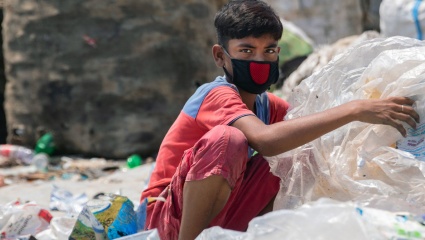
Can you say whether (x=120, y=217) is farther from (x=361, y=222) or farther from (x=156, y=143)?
(x=156, y=143)

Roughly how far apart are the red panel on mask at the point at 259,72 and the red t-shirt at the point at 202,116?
0.30ft

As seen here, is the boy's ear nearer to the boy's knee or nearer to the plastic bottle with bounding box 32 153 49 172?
the boy's knee

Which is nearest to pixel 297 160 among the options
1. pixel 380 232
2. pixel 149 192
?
pixel 149 192

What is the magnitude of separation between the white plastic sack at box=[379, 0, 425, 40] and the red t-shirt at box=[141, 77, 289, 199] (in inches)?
80.2

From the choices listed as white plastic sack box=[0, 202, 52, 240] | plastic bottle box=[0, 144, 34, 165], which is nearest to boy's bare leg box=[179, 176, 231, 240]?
white plastic sack box=[0, 202, 52, 240]

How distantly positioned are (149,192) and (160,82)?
3.75 meters

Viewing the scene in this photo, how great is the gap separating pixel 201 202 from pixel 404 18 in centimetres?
277

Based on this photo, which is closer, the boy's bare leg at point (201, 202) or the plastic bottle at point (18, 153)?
the boy's bare leg at point (201, 202)

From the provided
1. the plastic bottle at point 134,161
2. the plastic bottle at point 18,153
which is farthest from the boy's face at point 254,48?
the plastic bottle at point 18,153

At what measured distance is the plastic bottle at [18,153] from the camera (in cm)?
666

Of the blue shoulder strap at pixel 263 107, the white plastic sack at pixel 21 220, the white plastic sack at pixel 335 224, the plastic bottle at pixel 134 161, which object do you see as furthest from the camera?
the plastic bottle at pixel 134 161

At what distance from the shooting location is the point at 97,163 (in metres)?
6.50

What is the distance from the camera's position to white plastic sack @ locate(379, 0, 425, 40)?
4.87 meters

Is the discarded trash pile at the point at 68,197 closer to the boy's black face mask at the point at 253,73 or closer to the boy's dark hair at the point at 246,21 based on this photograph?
the boy's black face mask at the point at 253,73
